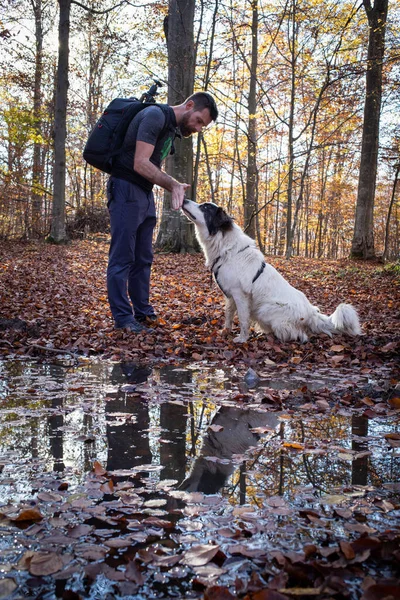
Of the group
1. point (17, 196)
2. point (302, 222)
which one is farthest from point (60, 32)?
point (302, 222)

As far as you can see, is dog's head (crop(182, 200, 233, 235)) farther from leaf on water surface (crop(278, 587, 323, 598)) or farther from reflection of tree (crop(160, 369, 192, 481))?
leaf on water surface (crop(278, 587, 323, 598))

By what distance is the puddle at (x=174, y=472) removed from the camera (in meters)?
1.39

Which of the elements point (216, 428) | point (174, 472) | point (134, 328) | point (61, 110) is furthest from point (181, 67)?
point (174, 472)

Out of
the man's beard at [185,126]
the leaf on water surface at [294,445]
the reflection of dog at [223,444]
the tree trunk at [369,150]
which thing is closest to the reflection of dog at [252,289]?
the man's beard at [185,126]

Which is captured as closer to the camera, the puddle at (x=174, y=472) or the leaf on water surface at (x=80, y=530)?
the puddle at (x=174, y=472)

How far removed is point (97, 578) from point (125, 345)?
11.8ft

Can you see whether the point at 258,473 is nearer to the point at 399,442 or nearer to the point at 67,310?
the point at 399,442

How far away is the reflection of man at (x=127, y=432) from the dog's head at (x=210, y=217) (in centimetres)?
258

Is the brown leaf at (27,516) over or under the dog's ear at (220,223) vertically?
under

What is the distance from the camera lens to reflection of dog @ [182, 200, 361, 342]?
540 centimetres

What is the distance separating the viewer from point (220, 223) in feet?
18.0

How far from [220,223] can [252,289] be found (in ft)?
2.96

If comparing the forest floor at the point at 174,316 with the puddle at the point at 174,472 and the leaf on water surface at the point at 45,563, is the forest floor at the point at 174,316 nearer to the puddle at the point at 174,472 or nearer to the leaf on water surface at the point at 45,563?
the puddle at the point at 174,472

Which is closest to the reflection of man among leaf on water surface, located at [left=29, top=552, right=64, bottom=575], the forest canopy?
leaf on water surface, located at [left=29, top=552, right=64, bottom=575]
